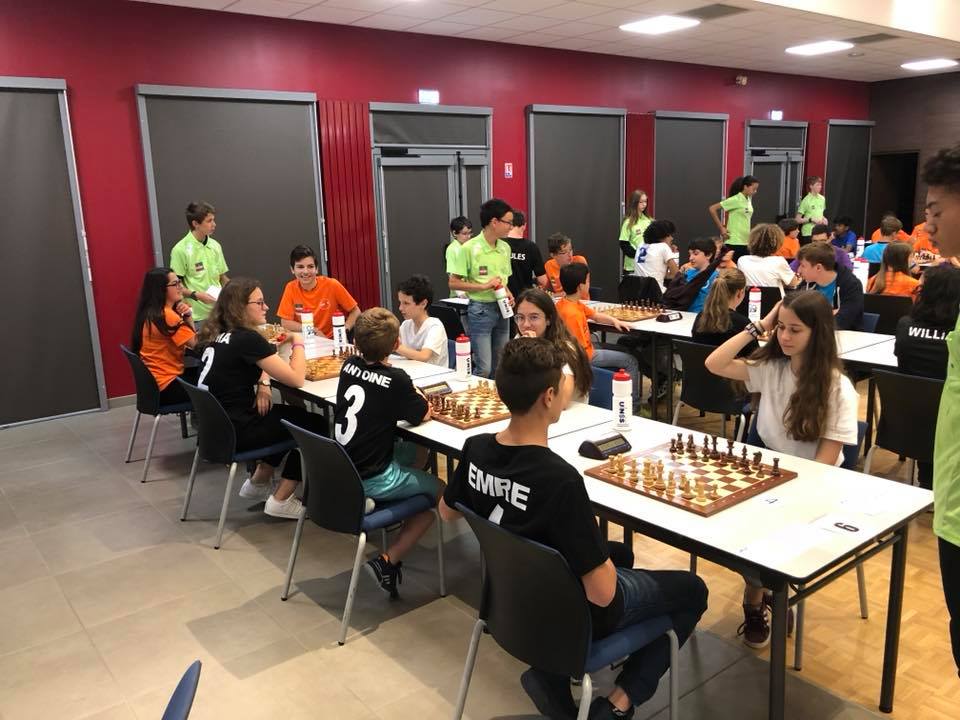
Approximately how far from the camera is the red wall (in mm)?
5758

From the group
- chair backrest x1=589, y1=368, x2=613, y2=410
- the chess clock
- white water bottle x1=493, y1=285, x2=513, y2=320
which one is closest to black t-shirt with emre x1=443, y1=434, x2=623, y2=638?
the chess clock

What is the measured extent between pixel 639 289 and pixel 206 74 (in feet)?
13.2

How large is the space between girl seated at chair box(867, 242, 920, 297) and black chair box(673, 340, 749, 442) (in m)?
2.24

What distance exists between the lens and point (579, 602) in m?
1.81

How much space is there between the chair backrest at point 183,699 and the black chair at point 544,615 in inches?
30.6

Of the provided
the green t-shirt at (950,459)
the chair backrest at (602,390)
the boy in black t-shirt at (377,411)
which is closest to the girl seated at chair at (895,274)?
the chair backrest at (602,390)

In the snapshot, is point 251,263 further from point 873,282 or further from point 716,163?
point 716,163

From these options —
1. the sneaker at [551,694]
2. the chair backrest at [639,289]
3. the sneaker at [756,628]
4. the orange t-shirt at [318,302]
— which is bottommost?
the sneaker at [756,628]

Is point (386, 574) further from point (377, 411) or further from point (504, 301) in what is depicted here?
point (504, 301)

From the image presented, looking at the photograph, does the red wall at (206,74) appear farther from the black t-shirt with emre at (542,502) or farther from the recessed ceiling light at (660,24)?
the black t-shirt with emre at (542,502)

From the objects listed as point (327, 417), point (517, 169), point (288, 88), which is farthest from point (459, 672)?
point (517, 169)

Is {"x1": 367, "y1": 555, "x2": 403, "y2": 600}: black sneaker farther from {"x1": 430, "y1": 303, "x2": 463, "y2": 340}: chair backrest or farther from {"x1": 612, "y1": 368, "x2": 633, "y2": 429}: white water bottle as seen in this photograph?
{"x1": 430, "y1": 303, "x2": 463, "y2": 340}: chair backrest

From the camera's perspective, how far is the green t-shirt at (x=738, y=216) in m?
9.54

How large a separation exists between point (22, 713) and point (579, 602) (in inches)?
79.4
